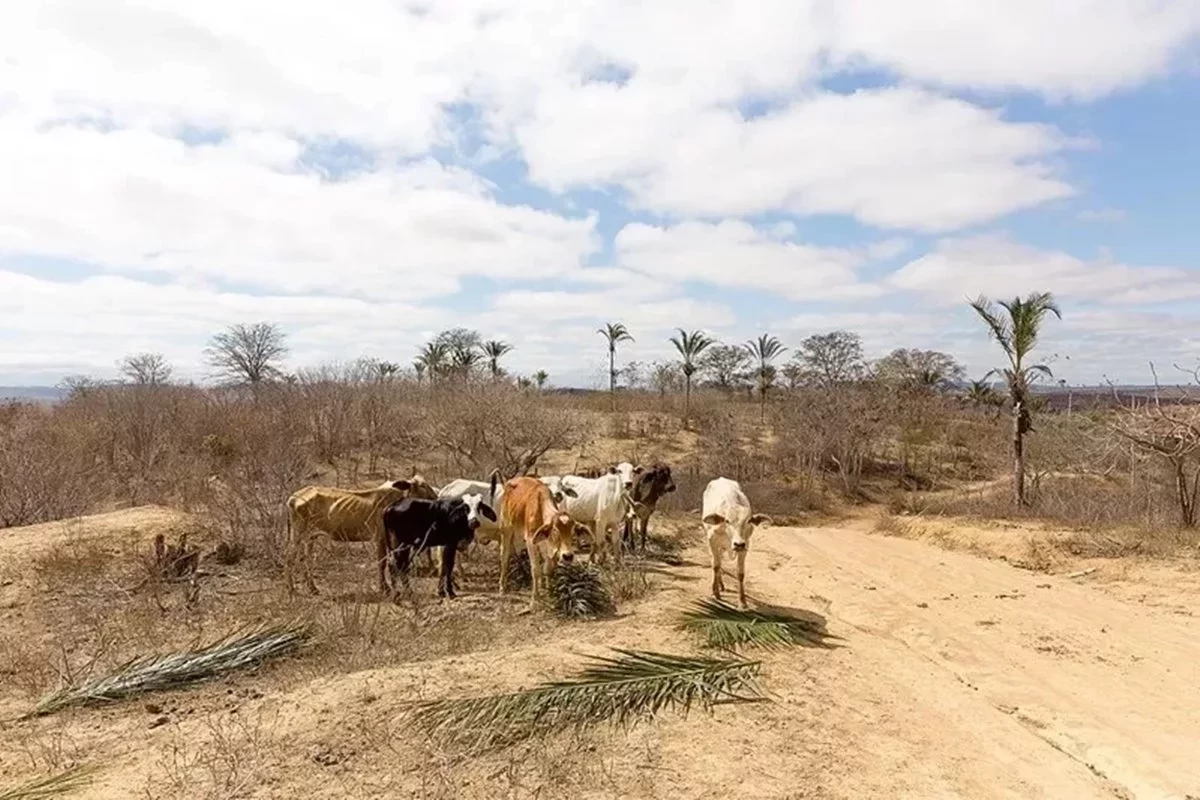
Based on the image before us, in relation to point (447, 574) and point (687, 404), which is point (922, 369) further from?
point (447, 574)

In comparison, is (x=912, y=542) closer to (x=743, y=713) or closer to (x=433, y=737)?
(x=743, y=713)

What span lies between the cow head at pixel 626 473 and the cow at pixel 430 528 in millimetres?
3000

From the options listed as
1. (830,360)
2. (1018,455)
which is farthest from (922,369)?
(1018,455)

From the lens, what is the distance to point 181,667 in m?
6.48

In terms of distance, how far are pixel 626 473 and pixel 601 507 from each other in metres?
1.21

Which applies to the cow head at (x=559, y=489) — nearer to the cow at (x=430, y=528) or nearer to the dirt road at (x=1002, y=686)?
the cow at (x=430, y=528)

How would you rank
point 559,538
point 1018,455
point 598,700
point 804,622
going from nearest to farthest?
point 598,700, point 804,622, point 559,538, point 1018,455

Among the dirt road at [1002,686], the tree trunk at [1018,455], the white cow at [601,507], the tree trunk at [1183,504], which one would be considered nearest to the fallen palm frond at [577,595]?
the white cow at [601,507]

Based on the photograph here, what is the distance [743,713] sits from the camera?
19.8 ft

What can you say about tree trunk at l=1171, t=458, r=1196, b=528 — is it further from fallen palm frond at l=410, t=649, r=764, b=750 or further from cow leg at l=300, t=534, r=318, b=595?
cow leg at l=300, t=534, r=318, b=595

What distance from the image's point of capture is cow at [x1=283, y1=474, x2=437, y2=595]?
9.65 meters

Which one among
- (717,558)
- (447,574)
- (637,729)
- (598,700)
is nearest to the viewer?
(637,729)

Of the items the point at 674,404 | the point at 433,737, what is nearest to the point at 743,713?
the point at 433,737

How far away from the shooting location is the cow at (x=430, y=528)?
31.6ft
